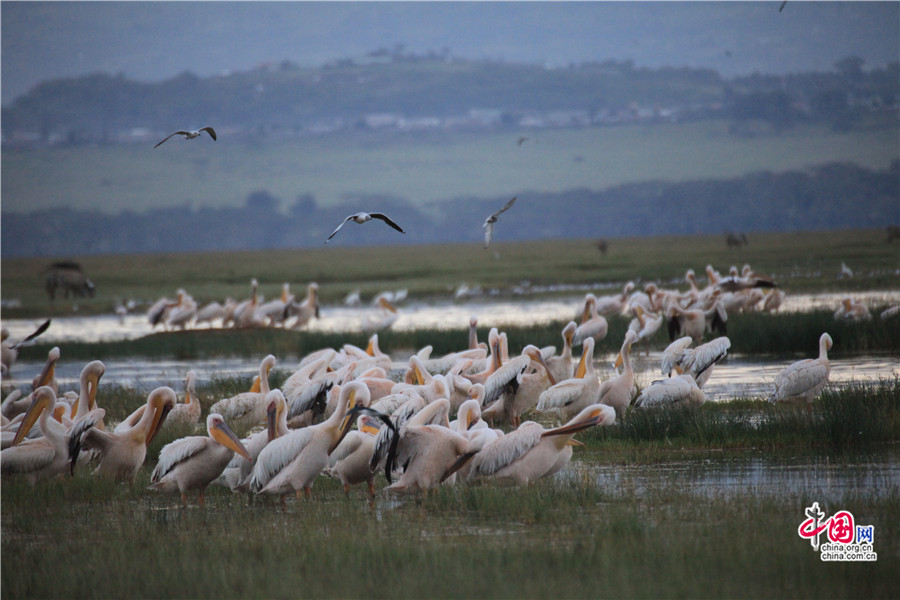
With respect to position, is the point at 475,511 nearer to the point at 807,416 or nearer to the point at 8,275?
the point at 807,416

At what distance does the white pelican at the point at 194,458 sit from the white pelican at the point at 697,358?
588cm

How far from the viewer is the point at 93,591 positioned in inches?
227

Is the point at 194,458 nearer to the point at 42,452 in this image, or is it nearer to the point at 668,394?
the point at 42,452

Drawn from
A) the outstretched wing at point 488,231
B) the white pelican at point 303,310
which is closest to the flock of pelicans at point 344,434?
the outstretched wing at point 488,231

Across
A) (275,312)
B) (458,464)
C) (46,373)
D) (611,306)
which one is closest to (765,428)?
(458,464)

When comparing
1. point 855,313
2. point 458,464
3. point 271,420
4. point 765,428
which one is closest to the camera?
point 458,464

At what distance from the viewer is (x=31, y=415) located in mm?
8484

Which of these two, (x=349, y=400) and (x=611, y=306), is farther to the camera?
(x=611, y=306)

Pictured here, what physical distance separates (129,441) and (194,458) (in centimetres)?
97

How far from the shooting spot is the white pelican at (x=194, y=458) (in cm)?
762

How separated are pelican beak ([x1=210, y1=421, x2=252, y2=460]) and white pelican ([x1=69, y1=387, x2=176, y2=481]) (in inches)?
34.6

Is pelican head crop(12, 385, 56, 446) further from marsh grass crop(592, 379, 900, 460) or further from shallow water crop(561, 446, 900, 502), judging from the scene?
marsh grass crop(592, 379, 900, 460)

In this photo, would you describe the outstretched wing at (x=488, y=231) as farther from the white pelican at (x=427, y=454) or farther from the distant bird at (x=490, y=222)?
the white pelican at (x=427, y=454)

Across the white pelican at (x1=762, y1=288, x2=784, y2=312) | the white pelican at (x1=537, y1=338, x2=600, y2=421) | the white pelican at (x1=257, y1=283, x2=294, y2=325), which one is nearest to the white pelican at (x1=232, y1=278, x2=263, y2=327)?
the white pelican at (x1=257, y1=283, x2=294, y2=325)
